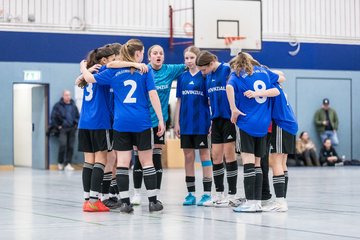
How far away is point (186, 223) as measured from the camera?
7676 mm

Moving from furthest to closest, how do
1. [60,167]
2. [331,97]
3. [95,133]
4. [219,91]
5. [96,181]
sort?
[331,97] → [60,167] → [219,91] → [95,133] → [96,181]

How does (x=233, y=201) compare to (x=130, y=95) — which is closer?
(x=130, y=95)

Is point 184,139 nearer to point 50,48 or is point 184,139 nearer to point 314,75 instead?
point 50,48

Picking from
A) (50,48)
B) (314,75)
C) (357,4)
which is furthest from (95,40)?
(357,4)

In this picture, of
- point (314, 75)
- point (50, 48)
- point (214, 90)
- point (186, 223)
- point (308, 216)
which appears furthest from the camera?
point (314, 75)

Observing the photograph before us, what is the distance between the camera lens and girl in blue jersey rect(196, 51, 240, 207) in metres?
9.46

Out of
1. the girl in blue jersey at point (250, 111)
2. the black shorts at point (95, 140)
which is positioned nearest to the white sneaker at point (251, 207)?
the girl in blue jersey at point (250, 111)

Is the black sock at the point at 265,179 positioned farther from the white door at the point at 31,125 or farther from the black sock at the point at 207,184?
the white door at the point at 31,125

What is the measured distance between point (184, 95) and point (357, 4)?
19.1 meters

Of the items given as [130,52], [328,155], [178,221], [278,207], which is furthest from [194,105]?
[328,155]

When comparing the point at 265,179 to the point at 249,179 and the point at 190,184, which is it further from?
the point at 190,184

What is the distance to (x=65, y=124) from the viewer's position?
74.8 feet

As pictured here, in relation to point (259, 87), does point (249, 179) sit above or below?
below

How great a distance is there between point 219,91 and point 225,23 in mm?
13671
